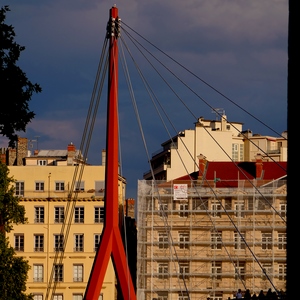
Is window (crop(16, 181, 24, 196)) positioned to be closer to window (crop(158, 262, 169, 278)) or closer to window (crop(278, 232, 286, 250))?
window (crop(158, 262, 169, 278))

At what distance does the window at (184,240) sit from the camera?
92375 millimetres

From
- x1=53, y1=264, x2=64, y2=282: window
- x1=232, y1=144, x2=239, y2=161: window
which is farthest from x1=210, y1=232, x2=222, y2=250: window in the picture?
x1=232, y1=144, x2=239, y2=161: window

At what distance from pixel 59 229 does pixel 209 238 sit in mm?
11051

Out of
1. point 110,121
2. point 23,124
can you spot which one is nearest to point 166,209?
point 110,121

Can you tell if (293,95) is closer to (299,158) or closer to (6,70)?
(299,158)

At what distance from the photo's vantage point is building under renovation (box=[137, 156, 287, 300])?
90000 millimetres

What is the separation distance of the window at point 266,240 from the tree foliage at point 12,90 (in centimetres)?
6487

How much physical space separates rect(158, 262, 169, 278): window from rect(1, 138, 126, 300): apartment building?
3.44m

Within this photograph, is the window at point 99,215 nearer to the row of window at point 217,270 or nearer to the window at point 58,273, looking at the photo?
the window at point 58,273

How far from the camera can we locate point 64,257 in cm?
9312

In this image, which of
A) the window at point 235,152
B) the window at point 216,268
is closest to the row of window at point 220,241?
the window at point 216,268

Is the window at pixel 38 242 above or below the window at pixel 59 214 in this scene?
below

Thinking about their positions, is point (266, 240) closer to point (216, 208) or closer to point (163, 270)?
point (216, 208)

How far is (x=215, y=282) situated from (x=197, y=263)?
2008mm
